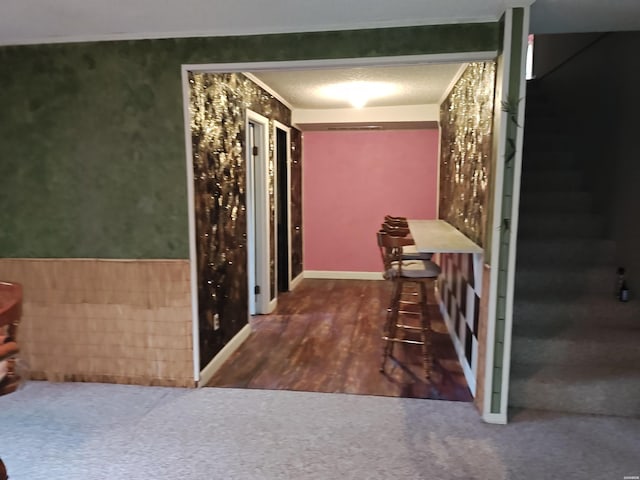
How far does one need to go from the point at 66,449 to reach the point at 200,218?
1.49m

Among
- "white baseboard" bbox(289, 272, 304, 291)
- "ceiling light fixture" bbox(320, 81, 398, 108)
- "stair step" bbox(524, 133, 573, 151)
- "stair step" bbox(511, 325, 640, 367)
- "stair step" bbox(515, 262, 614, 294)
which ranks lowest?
"white baseboard" bbox(289, 272, 304, 291)

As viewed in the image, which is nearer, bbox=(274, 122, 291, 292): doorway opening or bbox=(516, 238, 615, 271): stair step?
bbox=(516, 238, 615, 271): stair step

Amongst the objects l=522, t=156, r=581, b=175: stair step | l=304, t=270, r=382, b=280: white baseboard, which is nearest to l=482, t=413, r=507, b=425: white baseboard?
l=522, t=156, r=581, b=175: stair step

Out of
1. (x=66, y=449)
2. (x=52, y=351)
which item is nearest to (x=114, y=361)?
(x=52, y=351)

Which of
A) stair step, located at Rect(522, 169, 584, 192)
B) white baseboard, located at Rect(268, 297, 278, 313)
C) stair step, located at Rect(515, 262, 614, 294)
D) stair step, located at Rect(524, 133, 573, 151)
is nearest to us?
stair step, located at Rect(515, 262, 614, 294)

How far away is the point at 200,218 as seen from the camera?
3016mm

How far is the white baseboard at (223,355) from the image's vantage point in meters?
3.06

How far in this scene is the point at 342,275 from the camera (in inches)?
249

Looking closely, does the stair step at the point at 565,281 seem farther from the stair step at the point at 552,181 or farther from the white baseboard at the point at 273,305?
the white baseboard at the point at 273,305

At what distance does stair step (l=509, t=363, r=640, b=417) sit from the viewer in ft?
8.55

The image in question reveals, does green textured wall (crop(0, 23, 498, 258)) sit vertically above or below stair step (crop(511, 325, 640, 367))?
above

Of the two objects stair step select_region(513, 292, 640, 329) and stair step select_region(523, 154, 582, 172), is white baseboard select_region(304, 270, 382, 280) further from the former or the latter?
stair step select_region(513, 292, 640, 329)

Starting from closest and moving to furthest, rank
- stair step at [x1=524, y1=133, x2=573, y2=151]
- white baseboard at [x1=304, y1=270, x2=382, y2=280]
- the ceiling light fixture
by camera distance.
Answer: the ceiling light fixture
stair step at [x1=524, y1=133, x2=573, y2=151]
white baseboard at [x1=304, y1=270, x2=382, y2=280]

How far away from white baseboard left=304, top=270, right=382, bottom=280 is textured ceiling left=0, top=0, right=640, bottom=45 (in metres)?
4.02
